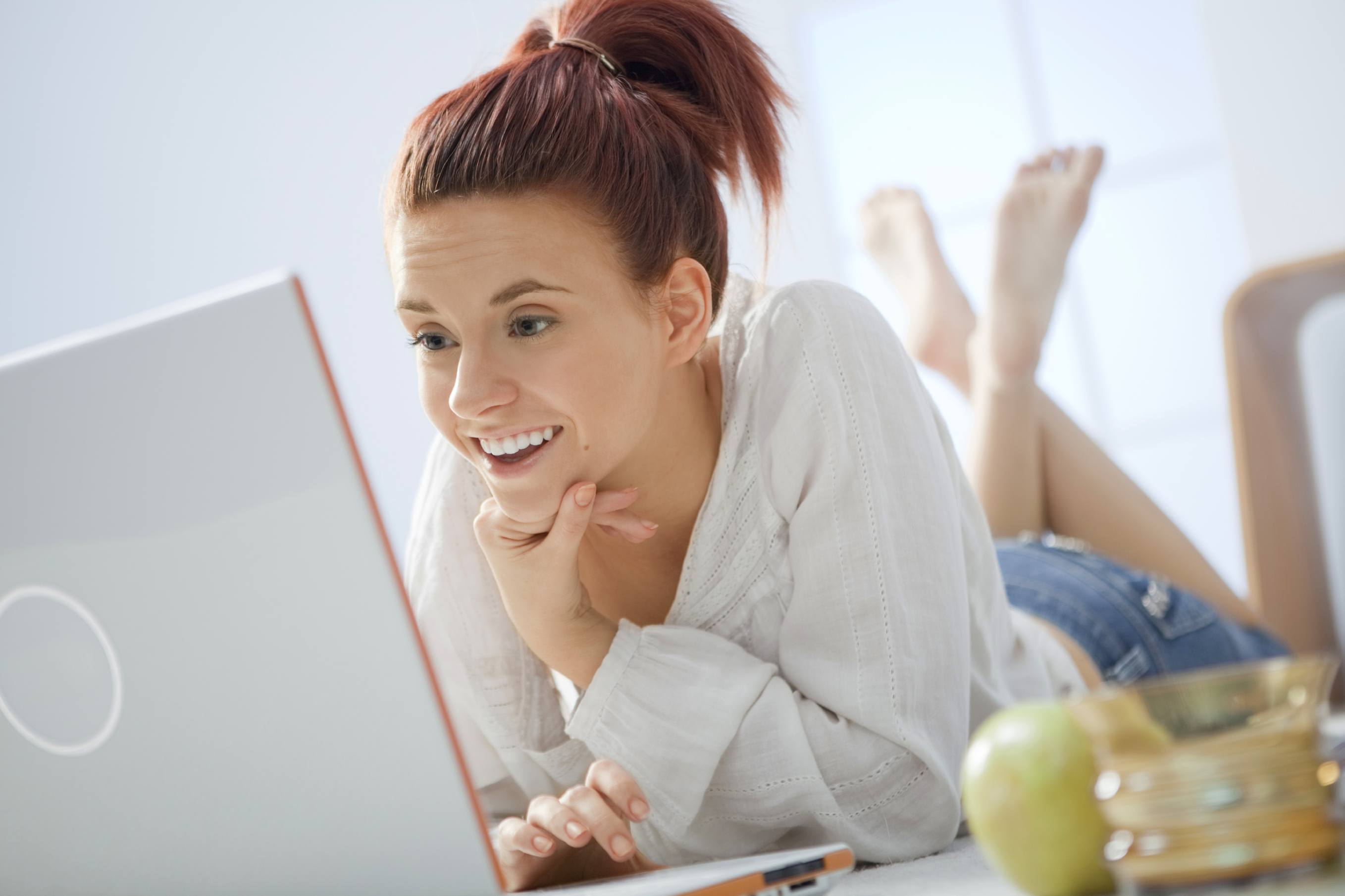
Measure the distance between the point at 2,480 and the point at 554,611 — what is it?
22.6 inches

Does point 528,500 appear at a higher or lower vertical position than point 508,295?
lower

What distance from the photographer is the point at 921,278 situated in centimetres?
231

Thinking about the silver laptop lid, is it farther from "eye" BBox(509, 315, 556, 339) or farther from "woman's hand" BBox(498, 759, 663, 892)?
"eye" BBox(509, 315, 556, 339)

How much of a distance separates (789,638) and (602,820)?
276 mm

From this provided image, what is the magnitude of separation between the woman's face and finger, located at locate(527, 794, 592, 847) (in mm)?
270

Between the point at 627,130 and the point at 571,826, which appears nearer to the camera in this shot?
the point at 571,826

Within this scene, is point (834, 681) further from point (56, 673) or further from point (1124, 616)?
point (1124, 616)

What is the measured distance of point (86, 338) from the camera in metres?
0.66

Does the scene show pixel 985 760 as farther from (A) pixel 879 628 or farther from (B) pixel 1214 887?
(A) pixel 879 628

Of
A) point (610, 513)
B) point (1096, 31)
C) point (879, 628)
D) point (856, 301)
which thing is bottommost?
point (879, 628)

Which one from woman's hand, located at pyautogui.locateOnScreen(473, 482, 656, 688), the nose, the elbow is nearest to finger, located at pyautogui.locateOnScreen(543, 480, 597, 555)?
woman's hand, located at pyautogui.locateOnScreen(473, 482, 656, 688)

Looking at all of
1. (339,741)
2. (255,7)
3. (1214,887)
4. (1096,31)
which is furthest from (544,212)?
(1096,31)

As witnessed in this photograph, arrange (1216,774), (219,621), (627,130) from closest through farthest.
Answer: (1216,774) → (219,621) → (627,130)

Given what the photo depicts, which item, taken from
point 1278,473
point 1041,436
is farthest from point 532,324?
point 1278,473
